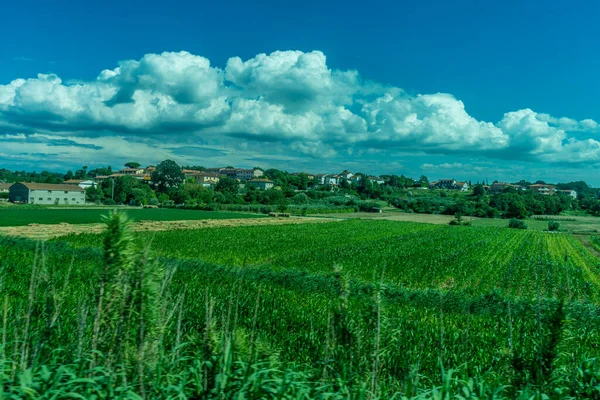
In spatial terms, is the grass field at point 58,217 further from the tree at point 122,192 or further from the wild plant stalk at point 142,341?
the wild plant stalk at point 142,341

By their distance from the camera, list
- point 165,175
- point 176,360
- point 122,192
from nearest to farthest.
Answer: point 176,360, point 122,192, point 165,175

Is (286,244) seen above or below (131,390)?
below

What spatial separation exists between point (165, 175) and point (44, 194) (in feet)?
130

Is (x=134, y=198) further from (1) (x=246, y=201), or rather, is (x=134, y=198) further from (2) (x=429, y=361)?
(2) (x=429, y=361)

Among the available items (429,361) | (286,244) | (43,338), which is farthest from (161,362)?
(286,244)

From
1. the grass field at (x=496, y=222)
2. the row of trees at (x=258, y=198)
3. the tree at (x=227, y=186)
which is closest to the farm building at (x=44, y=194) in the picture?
the row of trees at (x=258, y=198)

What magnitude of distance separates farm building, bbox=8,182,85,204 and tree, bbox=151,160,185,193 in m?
32.1

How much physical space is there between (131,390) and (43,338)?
1198mm

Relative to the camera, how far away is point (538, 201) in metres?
115

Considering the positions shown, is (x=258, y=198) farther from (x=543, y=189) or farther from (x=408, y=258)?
(x=543, y=189)

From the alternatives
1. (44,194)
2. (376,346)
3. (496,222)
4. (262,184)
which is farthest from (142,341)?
(262,184)

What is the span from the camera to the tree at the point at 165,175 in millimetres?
125750

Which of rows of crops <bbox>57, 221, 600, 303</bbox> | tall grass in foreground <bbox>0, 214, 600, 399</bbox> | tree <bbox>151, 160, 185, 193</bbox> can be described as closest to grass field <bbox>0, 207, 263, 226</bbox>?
rows of crops <bbox>57, 221, 600, 303</bbox>

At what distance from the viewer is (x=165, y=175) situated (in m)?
126
